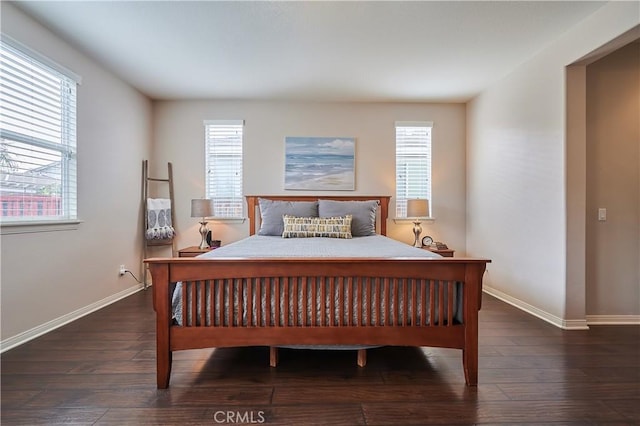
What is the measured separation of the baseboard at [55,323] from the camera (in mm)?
2130

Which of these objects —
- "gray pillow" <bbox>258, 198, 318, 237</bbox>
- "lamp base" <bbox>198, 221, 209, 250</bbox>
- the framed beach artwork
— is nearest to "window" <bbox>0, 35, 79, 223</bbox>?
"lamp base" <bbox>198, 221, 209, 250</bbox>

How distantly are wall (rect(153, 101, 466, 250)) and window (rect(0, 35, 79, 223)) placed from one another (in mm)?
1368

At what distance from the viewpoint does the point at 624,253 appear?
8.75 ft

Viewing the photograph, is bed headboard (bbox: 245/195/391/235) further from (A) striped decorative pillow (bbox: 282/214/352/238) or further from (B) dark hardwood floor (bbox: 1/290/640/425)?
(B) dark hardwood floor (bbox: 1/290/640/425)

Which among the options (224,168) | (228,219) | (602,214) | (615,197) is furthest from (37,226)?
(615,197)

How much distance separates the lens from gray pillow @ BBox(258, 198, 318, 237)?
3.42m

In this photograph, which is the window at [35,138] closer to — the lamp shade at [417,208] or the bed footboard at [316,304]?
the bed footboard at [316,304]

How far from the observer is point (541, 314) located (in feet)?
9.19

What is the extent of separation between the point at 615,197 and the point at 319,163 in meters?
3.00

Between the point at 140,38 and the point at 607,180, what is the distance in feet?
13.8

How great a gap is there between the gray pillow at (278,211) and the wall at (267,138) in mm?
537

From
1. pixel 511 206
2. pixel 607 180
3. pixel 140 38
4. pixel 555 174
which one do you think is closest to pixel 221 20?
pixel 140 38

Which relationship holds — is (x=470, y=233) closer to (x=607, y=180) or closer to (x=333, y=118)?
(x=607, y=180)

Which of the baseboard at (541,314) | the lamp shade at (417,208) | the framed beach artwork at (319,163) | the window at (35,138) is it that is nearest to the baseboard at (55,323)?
the window at (35,138)
